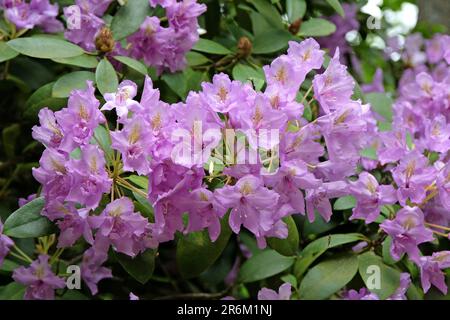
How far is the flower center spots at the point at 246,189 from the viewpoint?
37.0 inches

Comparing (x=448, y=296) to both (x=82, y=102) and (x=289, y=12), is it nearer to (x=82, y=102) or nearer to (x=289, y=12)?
(x=289, y=12)

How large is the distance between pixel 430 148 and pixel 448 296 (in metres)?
0.31

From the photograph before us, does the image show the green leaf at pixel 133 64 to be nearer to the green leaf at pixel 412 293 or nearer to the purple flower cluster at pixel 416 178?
the purple flower cluster at pixel 416 178

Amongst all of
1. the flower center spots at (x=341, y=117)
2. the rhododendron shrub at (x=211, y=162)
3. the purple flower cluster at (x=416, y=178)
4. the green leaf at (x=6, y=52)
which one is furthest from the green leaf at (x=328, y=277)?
the green leaf at (x=6, y=52)

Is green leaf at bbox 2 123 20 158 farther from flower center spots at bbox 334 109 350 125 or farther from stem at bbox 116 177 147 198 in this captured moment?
flower center spots at bbox 334 109 350 125

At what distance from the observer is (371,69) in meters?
2.43

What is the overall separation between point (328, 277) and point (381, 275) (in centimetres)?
9

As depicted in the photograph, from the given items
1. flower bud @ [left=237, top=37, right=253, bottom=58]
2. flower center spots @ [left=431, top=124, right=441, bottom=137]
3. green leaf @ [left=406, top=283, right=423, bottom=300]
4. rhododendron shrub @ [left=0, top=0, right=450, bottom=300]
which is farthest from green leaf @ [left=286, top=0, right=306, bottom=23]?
green leaf @ [left=406, top=283, right=423, bottom=300]

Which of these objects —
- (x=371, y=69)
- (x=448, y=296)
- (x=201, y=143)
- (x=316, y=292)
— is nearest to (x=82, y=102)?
(x=201, y=143)

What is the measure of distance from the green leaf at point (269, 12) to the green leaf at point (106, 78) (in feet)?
1.32

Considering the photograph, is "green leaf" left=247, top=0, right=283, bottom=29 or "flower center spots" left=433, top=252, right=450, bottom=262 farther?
"green leaf" left=247, top=0, right=283, bottom=29

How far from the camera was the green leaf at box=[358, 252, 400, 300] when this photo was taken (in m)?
1.21

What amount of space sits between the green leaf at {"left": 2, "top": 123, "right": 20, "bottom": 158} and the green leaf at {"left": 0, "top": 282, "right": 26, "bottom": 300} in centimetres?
38

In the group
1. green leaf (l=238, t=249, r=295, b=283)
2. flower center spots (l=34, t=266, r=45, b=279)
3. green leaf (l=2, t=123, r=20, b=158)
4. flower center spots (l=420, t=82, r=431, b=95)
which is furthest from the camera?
green leaf (l=2, t=123, r=20, b=158)
